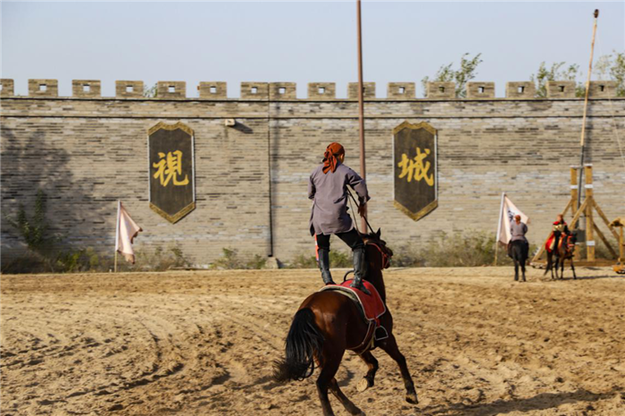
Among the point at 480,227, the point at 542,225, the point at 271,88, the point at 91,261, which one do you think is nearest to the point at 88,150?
the point at 91,261

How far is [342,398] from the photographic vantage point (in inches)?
245

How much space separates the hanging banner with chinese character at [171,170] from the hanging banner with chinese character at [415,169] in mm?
7528

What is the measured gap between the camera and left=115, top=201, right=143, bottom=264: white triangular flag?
74.1 feet

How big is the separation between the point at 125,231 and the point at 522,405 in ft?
58.8

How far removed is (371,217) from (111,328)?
15074 millimetres

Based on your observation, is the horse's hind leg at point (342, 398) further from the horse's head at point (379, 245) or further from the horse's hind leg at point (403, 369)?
the horse's head at point (379, 245)

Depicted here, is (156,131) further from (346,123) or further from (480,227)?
(480,227)

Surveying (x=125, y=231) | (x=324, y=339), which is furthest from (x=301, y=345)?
(x=125, y=231)

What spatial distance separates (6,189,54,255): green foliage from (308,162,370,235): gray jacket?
19303 mm

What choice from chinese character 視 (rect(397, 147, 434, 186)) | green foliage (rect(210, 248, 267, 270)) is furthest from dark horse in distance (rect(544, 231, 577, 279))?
→ green foliage (rect(210, 248, 267, 270))

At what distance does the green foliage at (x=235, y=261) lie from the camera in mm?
24625

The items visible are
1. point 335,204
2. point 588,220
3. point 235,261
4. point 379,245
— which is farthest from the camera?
point 235,261

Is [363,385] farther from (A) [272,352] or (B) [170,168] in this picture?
(B) [170,168]

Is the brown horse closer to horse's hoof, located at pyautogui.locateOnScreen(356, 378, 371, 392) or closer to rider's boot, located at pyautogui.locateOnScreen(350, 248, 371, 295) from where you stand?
horse's hoof, located at pyautogui.locateOnScreen(356, 378, 371, 392)
